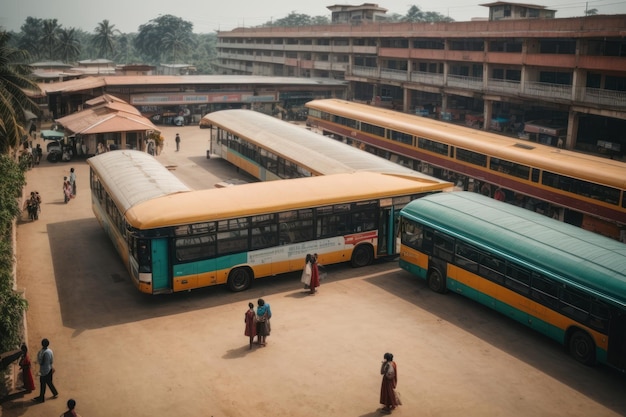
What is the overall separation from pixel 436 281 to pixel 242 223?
6.29 metres

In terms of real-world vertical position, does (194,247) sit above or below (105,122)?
below

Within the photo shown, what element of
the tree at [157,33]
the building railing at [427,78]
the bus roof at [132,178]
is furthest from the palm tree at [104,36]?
the bus roof at [132,178]

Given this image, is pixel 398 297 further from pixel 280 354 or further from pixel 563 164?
pixel 563 164

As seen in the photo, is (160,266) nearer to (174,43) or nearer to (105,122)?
(105,122)

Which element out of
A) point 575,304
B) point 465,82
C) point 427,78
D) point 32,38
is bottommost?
point 575,304

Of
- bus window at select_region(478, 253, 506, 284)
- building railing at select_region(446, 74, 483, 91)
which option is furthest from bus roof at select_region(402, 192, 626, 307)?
building railing at select_region(446, 74, 483, 91)

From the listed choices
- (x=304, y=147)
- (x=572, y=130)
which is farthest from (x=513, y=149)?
(x=572, y=130)

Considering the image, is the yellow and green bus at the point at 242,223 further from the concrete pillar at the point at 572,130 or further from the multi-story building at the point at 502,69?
the concrete pillar at the point at 572,130

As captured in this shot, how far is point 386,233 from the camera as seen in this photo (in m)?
21.3

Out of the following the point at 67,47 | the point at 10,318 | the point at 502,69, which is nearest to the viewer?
the point at 10,318

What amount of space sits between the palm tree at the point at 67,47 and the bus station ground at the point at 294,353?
10917cm

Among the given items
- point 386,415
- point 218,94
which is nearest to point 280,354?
point 386,415

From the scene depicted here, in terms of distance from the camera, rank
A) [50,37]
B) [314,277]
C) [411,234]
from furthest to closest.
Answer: [50,37] < [411,234] < [314,277]

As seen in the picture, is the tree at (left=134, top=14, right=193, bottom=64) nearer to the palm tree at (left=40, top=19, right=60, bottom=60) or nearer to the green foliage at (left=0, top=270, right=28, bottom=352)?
the palm tree at (left=40, top=19, right=60, bottom=60)
